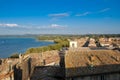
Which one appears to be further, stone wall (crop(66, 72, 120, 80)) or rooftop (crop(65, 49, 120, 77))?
rooftop (crop(65, 49, 120, 77))

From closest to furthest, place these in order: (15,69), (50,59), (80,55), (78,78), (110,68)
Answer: (78,78), (110,68), (80,55), (15,69), (50,59)

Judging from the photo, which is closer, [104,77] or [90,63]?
[104,77]

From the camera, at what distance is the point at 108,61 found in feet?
57.3

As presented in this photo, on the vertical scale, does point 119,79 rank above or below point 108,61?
below

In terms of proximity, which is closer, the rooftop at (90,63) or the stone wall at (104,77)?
the stone wall at (104,77)

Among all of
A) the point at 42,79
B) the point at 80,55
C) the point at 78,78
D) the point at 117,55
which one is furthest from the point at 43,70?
the point at 117,55

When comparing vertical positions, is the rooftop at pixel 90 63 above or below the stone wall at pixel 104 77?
above

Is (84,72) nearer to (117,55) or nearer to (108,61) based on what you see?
(108,61)

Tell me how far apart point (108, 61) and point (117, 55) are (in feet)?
6.99

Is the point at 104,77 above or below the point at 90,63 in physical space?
below

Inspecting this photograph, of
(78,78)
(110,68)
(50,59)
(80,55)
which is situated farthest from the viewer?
(50,59)

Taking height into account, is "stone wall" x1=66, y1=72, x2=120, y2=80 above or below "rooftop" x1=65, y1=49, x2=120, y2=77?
below

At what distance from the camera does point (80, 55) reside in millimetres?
18250

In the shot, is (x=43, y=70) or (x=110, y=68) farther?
(x=43, y=70)
